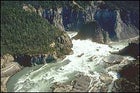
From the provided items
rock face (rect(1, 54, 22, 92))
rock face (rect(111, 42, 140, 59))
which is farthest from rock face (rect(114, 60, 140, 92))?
rock face (rect(1, 54, 22, 92))

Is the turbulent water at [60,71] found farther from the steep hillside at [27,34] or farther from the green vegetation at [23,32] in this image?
the green vegetation at [23,32]

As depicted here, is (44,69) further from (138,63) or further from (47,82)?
(138,63)

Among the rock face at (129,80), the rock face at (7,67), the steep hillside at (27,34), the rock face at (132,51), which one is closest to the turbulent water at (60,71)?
the rock face at (7,67)

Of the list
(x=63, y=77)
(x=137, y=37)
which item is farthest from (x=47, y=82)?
(x=137, y=37)

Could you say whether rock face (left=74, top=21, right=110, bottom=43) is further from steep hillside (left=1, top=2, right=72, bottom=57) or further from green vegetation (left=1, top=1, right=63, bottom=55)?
green vegetation (left=1, top=1, right=63, bottom=55)

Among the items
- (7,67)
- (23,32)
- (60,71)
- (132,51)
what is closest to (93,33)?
A: (132,51)

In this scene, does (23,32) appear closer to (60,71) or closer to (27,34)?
(27,34)
